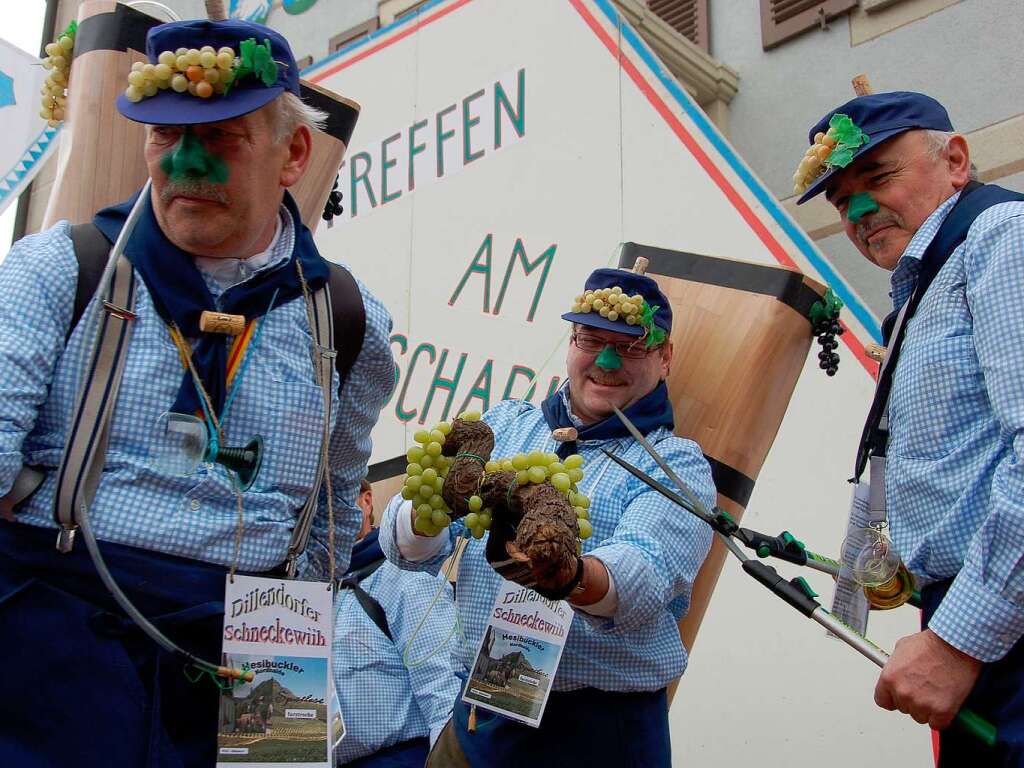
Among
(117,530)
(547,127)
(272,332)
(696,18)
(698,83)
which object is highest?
(696,18)

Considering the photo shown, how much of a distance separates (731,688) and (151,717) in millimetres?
2517

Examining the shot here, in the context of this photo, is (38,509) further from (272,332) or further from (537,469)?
(537,469)

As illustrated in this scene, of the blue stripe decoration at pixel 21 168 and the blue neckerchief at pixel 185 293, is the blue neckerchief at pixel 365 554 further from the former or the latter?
the blue stripe decoration at pixel 21 168

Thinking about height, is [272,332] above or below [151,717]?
above

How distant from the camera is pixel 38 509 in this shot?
4.46ft

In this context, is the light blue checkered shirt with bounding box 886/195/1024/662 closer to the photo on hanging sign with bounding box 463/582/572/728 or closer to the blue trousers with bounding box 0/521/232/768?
the photo on hanging sign with bounding box 463/582/572/728

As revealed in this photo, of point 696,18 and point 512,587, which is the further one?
point 696,18

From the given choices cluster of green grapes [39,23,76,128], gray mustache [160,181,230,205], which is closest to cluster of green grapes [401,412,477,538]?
gray mustache [160,181,230,205]

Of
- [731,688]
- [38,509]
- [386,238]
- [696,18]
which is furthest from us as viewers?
[696,18]

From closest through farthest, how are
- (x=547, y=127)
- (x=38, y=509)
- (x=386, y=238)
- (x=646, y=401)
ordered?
(x=38, y=509) → (x=646, y=401) → (x=547, y=127) → (x=386, y=238)

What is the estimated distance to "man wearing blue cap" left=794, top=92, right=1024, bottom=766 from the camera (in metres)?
1.42

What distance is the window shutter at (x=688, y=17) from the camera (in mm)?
5566

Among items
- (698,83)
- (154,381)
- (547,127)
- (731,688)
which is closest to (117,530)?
(154,381)

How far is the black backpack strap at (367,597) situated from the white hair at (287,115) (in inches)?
59.4
